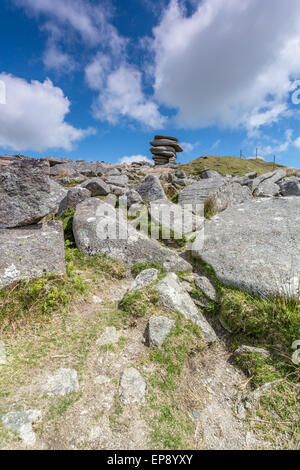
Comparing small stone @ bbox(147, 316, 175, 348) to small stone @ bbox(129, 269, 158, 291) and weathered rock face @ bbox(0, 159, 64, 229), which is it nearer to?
small stone @ bbox(129, 269, 158, 291)

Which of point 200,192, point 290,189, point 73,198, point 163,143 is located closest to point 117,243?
point 73,198

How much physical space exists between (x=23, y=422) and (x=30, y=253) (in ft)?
10.1

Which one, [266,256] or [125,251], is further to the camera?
[125,251]

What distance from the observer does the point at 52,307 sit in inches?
161

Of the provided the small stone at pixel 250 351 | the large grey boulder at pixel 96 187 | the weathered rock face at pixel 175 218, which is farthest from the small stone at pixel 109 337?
the large grey boulder at pixel 96 187

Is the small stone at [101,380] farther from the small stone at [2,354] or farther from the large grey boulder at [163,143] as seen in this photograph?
the large grey boulder at [163,143]

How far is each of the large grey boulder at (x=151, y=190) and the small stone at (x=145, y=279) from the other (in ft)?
18.5

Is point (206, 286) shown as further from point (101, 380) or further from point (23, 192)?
point (23, 192)

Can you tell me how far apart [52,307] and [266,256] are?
4491 millimetres

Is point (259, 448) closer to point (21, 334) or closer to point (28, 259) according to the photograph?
point (21, 334)

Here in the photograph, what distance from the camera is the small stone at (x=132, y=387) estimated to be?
111 inches

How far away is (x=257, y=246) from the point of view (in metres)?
5.21
